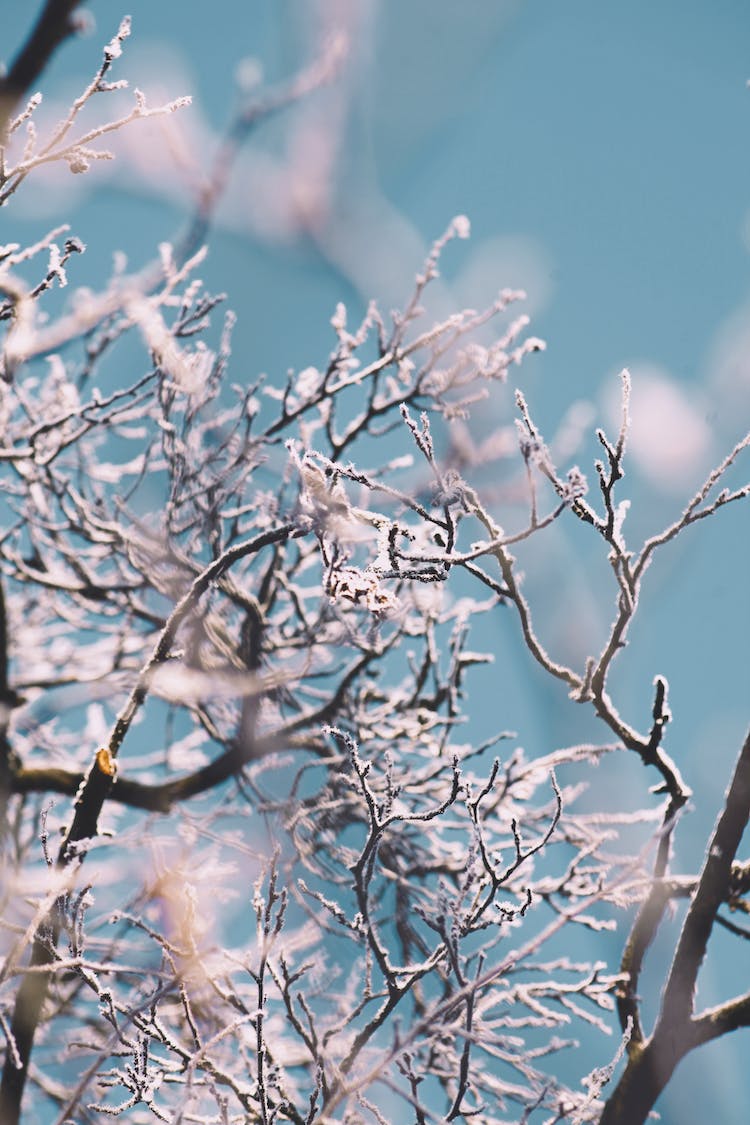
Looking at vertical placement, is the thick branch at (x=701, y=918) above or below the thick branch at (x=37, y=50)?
below

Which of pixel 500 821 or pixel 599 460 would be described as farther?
pixel 500 821

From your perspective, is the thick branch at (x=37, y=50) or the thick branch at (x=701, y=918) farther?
the thick branch at (x=701, y=918)

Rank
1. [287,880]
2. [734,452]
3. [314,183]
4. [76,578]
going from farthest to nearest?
[76,578], [314,183], [287,880], [734,452]

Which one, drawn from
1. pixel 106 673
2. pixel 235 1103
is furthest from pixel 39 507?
pixel 235 1103

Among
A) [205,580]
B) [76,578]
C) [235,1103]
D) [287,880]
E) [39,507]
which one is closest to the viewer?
[287,880]

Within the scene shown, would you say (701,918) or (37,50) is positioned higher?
(37,50)

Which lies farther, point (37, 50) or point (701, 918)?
point (701, 918)

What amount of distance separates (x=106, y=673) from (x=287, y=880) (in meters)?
3.41

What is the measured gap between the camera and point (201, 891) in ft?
12.5

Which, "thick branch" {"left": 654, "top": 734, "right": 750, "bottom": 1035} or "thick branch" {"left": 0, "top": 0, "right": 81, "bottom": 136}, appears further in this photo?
"thick branch" {"left": 654, "top": 734, "right": 750, "bottom": 1035}

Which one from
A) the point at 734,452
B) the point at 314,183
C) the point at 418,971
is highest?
the point at 314,183

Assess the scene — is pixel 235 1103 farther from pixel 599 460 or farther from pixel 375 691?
pixel 599 460

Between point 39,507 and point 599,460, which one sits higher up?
point 39,507

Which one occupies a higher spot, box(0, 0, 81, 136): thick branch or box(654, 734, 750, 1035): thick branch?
box(0, 0, 81, 136): thick branch
